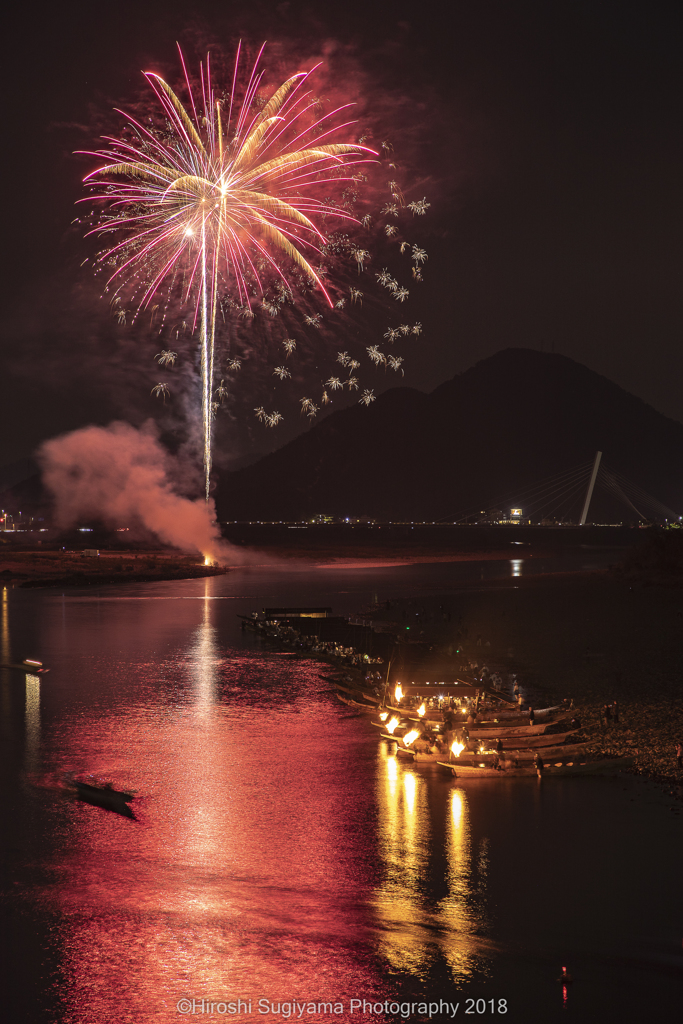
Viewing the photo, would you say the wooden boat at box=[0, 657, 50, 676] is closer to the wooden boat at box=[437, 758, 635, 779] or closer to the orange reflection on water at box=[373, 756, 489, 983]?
the orange reflection on water at box=[373, 756, 489, 983]

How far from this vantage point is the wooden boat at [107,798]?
16936 mm

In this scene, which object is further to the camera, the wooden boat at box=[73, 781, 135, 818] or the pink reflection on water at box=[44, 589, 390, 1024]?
the wooden boat at box=[73, 781, 135, 818]

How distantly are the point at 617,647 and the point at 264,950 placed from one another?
26.7 meters

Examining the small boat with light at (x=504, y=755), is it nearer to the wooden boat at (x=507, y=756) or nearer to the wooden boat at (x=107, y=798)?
the wooden boat at (x=507, y=756)

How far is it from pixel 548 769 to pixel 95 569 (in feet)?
244

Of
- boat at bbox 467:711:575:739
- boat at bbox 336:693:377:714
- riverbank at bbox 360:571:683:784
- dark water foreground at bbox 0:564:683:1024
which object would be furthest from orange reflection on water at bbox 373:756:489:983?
boat at bbox 336:693:377:714

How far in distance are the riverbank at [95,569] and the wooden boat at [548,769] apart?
61763 mm

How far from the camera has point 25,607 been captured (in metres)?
57.6

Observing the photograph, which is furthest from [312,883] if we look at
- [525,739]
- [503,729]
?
[503,729]

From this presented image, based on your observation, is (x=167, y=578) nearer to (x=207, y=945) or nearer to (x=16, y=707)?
(x=16, y=707)

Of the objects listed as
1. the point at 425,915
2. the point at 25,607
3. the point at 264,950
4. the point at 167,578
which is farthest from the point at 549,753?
the point at 167,578

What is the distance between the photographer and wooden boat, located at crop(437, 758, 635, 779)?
18.9m

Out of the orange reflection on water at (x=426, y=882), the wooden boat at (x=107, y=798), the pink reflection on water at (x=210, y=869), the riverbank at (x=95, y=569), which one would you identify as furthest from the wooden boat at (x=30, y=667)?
the riverbank at (x=95, y=569)

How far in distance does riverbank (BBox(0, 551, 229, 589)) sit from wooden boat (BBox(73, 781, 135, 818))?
5979 centimetres
